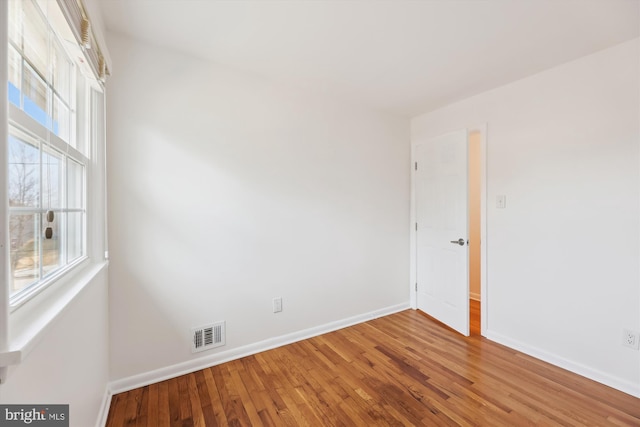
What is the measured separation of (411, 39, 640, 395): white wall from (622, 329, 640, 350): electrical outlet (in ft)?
0.10

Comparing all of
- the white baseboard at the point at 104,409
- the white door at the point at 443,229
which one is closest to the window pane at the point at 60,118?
the white baseboard at the point at 104,409

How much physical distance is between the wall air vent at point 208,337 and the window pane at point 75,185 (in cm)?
121

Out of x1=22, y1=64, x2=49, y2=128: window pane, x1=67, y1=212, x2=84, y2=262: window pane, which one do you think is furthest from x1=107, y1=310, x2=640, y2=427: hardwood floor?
x1=22, y1=64, x2=49, y2=128: window pane

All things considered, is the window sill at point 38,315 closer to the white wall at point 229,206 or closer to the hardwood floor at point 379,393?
the white wall at point 229,206

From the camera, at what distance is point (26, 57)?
35.2 inches

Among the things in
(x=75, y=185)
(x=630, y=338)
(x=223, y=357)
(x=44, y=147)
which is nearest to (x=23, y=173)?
(x=44, y=147)

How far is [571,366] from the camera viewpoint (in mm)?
2111

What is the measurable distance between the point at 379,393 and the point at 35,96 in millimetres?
2345

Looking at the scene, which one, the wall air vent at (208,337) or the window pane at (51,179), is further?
the wall air vent at (208,337)

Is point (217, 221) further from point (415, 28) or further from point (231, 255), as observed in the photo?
point (415, 28)

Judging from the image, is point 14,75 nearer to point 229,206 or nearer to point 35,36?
point 35,36

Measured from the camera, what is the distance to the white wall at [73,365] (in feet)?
2.33

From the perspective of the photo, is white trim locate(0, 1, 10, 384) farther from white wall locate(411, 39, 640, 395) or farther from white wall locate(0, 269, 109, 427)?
white wall locate(411, 39, 640, 395)

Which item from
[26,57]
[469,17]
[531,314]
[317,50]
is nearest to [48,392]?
[26,57]
